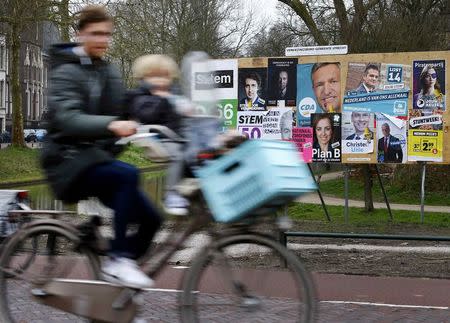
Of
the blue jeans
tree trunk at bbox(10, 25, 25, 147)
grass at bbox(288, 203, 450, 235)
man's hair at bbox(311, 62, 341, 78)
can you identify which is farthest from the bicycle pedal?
tree trunk at bbox(10, 25, 25, 147)

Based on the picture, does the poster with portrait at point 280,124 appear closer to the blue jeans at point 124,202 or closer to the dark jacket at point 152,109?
the dark jacket at point 152,109

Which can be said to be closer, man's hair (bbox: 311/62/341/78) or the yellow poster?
the yellow poster

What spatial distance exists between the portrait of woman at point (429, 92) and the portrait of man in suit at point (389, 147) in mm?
760

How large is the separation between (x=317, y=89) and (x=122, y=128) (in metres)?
11.4

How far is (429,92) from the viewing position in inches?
586

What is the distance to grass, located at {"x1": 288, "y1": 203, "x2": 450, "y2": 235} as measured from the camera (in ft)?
45.4

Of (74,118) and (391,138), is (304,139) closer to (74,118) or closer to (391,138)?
(391,138)

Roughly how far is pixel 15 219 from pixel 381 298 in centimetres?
367

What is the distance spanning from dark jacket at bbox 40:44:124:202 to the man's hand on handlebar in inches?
1.6

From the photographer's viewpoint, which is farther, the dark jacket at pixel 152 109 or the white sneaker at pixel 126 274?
the dark jacket at pixel 152 109

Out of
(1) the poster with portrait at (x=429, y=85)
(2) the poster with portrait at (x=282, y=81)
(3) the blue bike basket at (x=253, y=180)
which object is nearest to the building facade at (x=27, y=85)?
(2) the poster with portrait at (x=282, y=81)

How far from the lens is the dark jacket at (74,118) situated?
4301 mm

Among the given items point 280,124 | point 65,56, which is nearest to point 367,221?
point 280,124

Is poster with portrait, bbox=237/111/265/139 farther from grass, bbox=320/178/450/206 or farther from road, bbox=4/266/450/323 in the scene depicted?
grass, bbox=320/178/450/206
